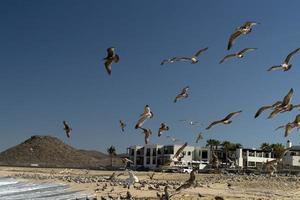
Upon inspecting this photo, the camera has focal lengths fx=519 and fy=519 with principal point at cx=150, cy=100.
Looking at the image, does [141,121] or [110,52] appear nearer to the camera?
[110,52]

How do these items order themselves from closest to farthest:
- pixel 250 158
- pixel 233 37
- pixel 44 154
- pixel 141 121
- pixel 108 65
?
pixel 108 65, pixel 233 37, pixel 141 121, pixel 250 158, pixel 44 154

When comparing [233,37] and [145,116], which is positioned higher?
[233,37]

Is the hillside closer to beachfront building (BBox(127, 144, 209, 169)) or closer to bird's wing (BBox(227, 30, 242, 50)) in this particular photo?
beachfront building (BBox(127, 144, 209, 169))

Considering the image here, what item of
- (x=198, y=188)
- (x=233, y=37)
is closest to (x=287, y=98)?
(x=233, y=37)

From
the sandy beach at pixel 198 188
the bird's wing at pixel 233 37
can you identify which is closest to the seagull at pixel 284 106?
the bird's wing at pixel 233 37

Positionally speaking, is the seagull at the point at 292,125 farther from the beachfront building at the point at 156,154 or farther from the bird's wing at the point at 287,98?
the beachfront building at the point at 156,154

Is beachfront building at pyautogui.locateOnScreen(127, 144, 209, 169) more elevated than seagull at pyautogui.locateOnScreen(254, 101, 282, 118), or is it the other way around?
beachfront building at pyautogui.locateOnScreen(127, 144, 209, 169)

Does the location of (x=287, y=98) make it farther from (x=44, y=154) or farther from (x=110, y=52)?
(x=44, y=154)

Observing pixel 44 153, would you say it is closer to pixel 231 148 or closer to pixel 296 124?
pixel 231 148

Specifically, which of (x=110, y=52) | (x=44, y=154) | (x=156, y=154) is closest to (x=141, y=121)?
(x=110, y=52)

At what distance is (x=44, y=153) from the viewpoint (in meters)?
136

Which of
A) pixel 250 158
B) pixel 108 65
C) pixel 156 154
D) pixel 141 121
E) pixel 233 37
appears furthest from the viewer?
pixel 156 154

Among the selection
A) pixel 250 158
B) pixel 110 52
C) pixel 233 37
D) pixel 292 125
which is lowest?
pixel 292 125

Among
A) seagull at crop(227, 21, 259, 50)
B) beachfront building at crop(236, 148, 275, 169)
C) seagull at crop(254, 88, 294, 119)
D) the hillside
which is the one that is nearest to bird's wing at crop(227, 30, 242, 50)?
seagull at crop(227, 21, 259, 50)
